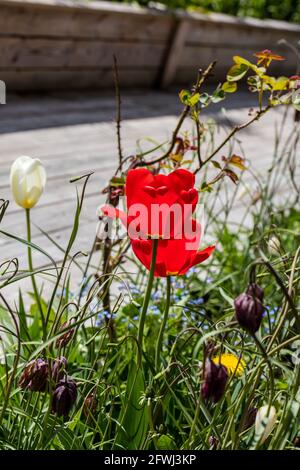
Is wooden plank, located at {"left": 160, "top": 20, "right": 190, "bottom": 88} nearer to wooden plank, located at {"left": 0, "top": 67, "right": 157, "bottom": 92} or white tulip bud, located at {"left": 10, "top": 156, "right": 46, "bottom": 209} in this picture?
wooden plank, located at {"left": 0, "top": 67, "right": 157, "bottom": 92}

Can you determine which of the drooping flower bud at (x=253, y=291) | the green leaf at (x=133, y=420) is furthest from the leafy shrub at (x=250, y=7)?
the drooping flower bud at (x=253, y=291)

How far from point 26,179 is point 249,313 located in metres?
0.47

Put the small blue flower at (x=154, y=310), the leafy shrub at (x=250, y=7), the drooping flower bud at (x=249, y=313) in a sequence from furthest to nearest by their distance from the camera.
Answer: the leafy shrub at (x=250, y=7) → the small blue flower at (x=154, y=310) → the drooping flower bud at (x=249, y=313)

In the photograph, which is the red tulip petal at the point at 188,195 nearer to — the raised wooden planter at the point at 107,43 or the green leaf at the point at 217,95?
the green leaf at the point at 217,95

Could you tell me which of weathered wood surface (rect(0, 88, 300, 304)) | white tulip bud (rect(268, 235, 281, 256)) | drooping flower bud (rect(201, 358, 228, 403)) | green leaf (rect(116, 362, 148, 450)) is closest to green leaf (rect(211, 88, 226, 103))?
white tulip bud (rect(268, 235, 281, 256))

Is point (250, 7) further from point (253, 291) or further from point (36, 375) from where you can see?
point (253, 291)

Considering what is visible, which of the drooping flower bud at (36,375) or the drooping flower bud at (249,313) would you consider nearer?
the drooping flower bud at (249,313)

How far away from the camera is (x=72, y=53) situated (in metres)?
4.44

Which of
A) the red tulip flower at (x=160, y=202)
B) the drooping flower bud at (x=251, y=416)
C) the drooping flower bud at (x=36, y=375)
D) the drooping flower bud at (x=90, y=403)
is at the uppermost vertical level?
the red tulip flower at (x=160, y=202)

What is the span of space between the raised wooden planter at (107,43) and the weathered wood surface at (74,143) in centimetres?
16

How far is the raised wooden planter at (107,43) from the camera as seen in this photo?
Answer: 409 centimetres

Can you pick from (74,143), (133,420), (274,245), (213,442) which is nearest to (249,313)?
(213,442)

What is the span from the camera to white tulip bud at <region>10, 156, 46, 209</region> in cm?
101
